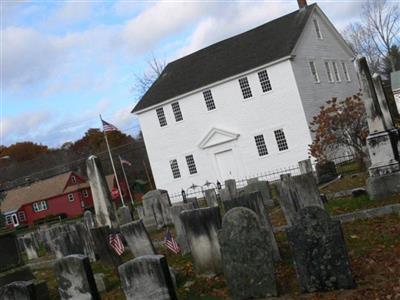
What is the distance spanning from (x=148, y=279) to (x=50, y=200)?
182ft

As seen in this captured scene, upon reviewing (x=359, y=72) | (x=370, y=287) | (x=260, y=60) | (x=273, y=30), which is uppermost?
(x=273, y=30)

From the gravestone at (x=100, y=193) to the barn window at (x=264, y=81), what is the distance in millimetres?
19783

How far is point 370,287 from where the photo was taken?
6902 millimetres

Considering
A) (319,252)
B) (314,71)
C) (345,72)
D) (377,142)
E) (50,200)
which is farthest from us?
(50,200)

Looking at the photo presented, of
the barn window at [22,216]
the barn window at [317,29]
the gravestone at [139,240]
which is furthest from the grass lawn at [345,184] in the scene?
the barn window at [22,216]

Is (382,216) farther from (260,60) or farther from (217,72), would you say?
(217,72)

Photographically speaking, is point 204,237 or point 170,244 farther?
point 170,244

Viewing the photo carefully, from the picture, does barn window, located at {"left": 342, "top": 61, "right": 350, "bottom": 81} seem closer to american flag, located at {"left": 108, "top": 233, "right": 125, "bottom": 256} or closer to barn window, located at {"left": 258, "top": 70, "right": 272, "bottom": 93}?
barn window, located at {"left": 258, "top": 70, "right": 272, "bottom": 93}

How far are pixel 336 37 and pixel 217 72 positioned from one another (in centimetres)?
Result: 991

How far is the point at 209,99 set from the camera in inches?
1421

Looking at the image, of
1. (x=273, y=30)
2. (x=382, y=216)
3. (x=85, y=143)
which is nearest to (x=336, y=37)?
(x=273, y=30)

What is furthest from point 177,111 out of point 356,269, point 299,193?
point 356,269

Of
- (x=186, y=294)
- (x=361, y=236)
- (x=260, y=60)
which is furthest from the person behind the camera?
(x=260, y=60)

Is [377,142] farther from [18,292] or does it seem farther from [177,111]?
[177,111]
